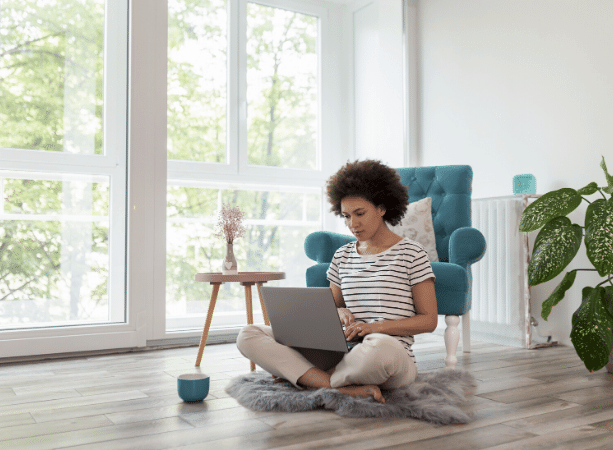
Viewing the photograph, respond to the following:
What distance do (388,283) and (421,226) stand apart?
42.7 inches

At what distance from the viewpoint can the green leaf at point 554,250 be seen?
2.29m

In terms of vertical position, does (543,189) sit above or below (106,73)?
below

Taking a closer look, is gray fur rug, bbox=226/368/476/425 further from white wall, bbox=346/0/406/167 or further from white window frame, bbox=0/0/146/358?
Result: white wall, bbox=346/0/406/167

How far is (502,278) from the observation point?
324 centimetres

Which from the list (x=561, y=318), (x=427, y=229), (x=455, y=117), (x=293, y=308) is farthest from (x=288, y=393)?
(x=455, y=117)

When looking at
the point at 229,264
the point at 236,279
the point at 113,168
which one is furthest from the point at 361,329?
the point at 113,168

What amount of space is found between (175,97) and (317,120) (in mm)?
1085

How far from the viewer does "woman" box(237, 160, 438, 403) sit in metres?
1.81

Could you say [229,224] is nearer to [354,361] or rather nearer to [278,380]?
[278,380]

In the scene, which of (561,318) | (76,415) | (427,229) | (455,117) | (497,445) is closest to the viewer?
(497,445)

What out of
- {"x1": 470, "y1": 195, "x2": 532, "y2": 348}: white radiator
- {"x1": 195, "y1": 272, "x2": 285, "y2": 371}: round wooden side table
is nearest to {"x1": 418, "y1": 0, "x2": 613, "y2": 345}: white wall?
{"x1": 470, "y1": 195, "x2": 532, "y2": 348}: white radiator

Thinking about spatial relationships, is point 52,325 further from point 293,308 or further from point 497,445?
point 497,445

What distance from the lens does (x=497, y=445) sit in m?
1.50

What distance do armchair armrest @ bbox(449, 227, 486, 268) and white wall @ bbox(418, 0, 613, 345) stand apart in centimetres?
70
